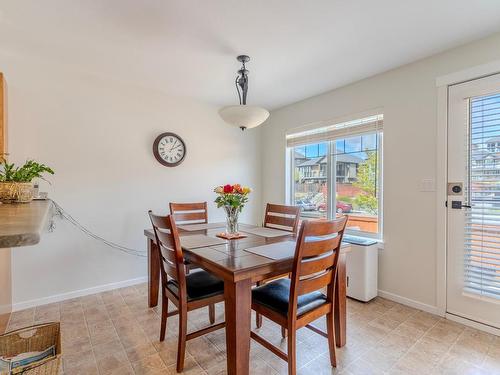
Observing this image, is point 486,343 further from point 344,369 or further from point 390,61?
point 390,61

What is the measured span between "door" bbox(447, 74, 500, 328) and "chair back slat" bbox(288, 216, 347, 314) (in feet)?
4.49

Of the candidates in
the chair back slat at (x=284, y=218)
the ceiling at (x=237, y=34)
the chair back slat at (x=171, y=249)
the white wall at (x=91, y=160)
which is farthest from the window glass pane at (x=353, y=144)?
the chair back slat at (x=171, y=249)

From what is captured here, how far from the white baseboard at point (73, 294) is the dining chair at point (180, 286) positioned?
1295mm

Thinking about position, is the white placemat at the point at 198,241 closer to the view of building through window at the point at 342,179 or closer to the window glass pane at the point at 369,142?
the view of building through window at the point at 342,179

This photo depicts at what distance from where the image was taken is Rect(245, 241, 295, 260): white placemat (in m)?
1.57

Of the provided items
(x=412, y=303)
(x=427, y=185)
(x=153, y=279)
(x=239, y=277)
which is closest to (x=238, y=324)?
(x=239, y=277)

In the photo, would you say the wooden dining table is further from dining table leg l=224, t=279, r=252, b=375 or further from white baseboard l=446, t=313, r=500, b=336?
white baseboard l=446, t=313, r=500, b=336

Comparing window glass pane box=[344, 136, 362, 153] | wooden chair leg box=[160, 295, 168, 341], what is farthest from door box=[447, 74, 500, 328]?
wooden chair leg box=[160, 295, 168, 341]

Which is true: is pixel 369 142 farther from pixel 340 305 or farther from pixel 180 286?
pixel 180 286

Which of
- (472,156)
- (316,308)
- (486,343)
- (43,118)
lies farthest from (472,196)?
(43,118)

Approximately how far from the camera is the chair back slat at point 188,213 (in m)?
2.80

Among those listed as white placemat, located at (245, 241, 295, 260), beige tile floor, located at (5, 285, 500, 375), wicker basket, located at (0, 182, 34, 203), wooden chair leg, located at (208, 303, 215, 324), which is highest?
wicker basket, located at (0, 182, 34, 203)

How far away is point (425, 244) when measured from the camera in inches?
96.0

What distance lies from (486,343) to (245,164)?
319 cm
